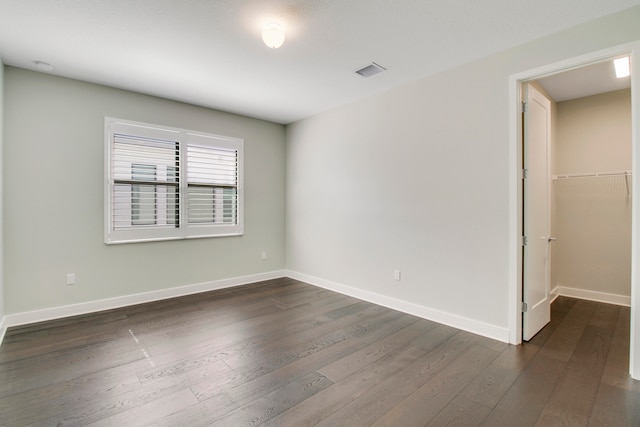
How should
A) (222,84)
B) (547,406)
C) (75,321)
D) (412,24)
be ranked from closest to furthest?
1. (547,406)
2. (412,24)
3. (75,321)
4. (222,84)

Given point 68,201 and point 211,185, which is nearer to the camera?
point 68,201

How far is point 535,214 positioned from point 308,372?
100 inches

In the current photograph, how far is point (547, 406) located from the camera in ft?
6.19

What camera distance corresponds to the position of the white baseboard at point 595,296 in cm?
376

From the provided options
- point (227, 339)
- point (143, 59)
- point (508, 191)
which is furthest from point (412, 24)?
point (227, 339)

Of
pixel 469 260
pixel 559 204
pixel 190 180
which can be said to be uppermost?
pixel 190 180

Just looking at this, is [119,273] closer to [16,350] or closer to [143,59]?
[16,350]

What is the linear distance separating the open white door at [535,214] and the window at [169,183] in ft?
12.5

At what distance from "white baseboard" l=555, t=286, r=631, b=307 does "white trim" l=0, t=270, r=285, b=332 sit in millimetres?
4564

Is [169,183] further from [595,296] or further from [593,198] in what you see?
[595,296]

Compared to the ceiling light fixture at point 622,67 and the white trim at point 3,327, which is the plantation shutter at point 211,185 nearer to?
the white trim at point 3,327

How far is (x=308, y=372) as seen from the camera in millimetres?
2279

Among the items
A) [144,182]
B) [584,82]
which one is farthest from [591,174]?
[144,182]

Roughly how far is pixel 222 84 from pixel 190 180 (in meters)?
1.47
